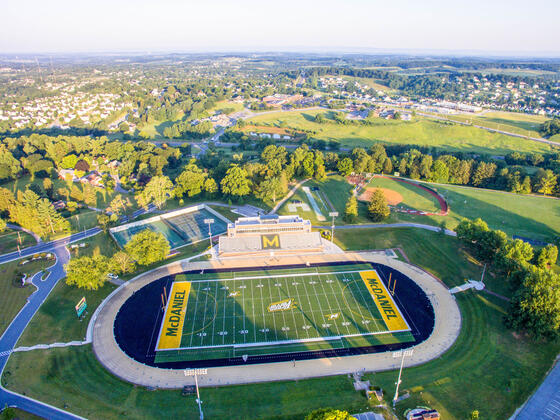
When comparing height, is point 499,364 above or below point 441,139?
below

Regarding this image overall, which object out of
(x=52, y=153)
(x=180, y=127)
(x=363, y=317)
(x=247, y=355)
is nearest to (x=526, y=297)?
(x=363, y=317)

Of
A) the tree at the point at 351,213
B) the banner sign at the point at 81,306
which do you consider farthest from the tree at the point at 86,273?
the tree at the point at 351,213

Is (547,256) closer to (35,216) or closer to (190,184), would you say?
(190,184)

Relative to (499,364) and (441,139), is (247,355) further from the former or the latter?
(441,139)

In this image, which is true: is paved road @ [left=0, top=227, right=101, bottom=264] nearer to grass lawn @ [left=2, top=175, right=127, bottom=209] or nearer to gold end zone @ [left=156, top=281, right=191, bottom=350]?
grass lawn @ [left=2, top=175, right=127, bottom=209]

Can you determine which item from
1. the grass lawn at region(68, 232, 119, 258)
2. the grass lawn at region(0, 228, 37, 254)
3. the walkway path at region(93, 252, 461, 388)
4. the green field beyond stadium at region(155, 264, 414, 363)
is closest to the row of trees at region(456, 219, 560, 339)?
the walkway path at region(93, 252, 461, 388)

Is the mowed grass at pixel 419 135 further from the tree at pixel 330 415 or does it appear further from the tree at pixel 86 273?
the tree at pixel 330 415
